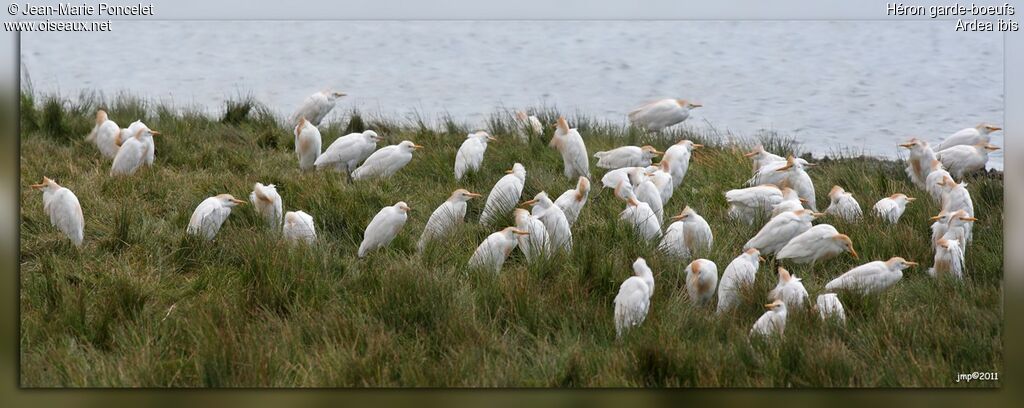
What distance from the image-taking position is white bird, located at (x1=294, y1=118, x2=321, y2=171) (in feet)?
30.1

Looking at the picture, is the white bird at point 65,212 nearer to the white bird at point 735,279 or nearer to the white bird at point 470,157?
the white bird at point 470,157

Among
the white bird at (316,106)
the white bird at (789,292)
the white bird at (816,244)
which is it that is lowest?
the white bird at (789,292)

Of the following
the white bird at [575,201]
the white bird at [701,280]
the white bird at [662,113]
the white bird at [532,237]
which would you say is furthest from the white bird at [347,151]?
the white bird at [701,280]

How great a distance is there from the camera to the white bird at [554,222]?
271 inches

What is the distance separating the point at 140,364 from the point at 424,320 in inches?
52.2

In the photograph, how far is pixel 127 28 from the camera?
20.5 ft

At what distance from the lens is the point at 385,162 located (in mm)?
8633

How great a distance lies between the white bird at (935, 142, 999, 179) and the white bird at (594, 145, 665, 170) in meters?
2.01

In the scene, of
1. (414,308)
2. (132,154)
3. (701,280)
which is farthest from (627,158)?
(132,154)

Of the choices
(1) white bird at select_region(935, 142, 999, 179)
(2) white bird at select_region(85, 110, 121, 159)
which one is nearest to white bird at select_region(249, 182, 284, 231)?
(2) white bird at select_region(85, 110, 121, 159)

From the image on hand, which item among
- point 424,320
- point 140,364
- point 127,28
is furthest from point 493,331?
point 127,28

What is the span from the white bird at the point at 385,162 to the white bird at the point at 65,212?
214cm

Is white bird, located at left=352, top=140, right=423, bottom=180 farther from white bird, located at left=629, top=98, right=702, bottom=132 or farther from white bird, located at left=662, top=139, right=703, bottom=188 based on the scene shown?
white bird, located at left=629, top=98, right=702, bottom=132

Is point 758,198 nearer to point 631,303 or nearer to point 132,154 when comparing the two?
point 631,303
